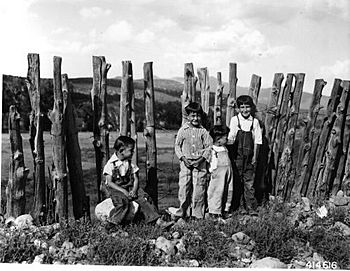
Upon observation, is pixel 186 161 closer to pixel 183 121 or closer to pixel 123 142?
pixel 183 121

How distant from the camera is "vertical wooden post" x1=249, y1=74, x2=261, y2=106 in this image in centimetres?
618

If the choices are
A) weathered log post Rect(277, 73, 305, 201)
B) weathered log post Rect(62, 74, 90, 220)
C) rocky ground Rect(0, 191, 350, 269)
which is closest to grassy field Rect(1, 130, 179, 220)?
weathered log post Rect(62, 74, 90, 220)

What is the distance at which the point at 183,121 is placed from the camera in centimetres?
609

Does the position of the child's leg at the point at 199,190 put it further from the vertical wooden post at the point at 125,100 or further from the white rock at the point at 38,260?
the white rock at the point at 38,260

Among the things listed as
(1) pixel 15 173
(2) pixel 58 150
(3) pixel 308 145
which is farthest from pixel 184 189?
(1) pixel 15 173

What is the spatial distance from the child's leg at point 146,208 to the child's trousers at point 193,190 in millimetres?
418

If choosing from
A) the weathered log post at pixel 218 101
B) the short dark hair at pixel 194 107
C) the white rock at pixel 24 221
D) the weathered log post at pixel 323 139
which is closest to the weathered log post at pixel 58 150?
the white rock at pixel 24 221

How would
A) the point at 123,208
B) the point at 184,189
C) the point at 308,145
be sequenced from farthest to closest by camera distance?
1. the point at 308,145
2. the point at 184,189
3. the point at 123,208

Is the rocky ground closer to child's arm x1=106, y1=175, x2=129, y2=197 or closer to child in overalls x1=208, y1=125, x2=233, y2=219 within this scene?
child in overalls x1=208, y1=125, x2=233, y2=219

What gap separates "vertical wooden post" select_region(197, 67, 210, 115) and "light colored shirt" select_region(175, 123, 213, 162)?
0.35 m

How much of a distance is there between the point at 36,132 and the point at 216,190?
79.0 inches

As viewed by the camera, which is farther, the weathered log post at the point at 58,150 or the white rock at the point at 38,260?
the weathered log post at the point at 58,150

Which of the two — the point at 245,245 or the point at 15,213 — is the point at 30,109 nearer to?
the point at 15,213

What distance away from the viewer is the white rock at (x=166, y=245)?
520cm
